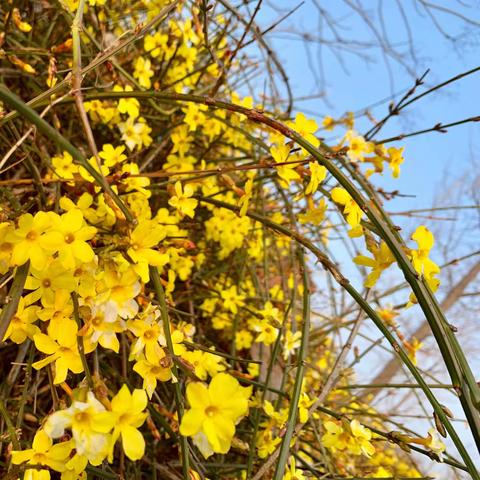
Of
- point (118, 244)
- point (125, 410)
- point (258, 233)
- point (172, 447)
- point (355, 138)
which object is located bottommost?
point (172, 447)

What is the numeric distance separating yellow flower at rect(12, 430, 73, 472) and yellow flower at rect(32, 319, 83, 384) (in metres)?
0.06

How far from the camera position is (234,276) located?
1.65 m

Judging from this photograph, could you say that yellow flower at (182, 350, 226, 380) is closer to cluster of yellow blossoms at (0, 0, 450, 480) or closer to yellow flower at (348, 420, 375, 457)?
cluster of yellow blossoms at (0, 0, 450, 480)

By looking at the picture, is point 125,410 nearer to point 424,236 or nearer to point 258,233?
point 424,236

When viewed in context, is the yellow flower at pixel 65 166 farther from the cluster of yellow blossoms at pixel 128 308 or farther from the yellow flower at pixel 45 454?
the yellow flower at pixel 45 454

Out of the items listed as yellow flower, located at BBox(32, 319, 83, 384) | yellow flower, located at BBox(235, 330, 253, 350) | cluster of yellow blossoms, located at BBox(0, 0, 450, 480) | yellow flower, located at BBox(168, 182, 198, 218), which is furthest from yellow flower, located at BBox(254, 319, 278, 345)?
yellow flower, located at BBox(32, 319, 83, 384)

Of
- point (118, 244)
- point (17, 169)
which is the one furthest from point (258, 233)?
point (118, 244)

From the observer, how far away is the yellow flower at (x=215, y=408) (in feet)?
1.46

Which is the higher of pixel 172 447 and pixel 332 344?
pixel 332 344

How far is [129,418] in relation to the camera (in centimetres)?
47

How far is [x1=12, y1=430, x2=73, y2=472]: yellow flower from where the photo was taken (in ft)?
1.60

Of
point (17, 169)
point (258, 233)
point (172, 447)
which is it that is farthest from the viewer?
point (258, 233)

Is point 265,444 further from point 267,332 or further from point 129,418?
point 129,418

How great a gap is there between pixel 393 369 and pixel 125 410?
106 inches
